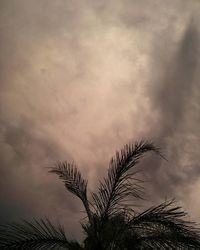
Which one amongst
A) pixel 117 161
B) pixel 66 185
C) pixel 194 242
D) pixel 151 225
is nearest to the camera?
pixel 194 242

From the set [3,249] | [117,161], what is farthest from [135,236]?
[3,249]

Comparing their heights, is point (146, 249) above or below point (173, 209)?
below

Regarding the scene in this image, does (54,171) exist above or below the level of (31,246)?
above

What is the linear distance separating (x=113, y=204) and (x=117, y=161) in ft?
3.62

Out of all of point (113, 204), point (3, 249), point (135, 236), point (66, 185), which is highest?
point (66, 185)

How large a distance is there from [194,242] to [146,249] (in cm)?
118

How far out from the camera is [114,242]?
8.92 m

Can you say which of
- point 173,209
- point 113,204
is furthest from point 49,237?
point 173,209

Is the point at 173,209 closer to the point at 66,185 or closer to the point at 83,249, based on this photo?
the point at 83,249

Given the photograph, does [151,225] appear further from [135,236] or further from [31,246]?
[31,246]

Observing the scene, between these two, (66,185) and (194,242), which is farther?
(66,185)

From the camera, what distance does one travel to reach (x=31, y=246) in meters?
9.06

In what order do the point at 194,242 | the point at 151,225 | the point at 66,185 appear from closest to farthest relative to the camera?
1. the point at 194,242
2. the point at 151,225
3. the point at 66,185

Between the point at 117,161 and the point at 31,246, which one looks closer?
the point at 31,246
